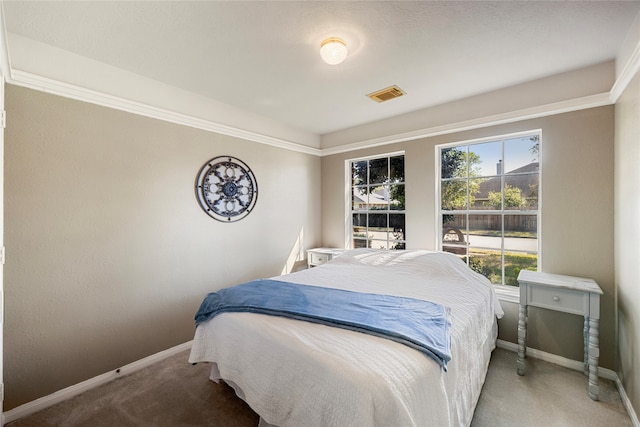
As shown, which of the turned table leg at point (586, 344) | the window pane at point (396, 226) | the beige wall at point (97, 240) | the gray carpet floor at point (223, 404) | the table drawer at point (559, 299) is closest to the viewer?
the gray carpet floor at point (223, 404)

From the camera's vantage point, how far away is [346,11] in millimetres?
1614

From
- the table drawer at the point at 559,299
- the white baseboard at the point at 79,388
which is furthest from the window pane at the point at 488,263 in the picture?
the white baseboard at the point at 79,388

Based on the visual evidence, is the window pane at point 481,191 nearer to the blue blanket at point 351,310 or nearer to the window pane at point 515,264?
the window pane at point 515,264

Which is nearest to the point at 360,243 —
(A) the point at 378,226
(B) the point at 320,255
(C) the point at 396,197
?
(A) the point at 378,226

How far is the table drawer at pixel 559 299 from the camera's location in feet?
6.64

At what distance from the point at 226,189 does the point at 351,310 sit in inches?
79.1

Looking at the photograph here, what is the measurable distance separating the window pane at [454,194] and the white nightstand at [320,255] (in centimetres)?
145

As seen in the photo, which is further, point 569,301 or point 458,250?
point 458,250

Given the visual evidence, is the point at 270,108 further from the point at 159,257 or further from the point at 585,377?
the point at 585,377

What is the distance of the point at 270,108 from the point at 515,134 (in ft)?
8.42

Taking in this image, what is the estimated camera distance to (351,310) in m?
1.70

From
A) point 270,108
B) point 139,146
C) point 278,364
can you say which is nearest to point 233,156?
point 270,108

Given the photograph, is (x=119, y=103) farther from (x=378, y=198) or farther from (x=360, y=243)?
(x=360, y=243)

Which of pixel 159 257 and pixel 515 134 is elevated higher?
pixel 515 134
